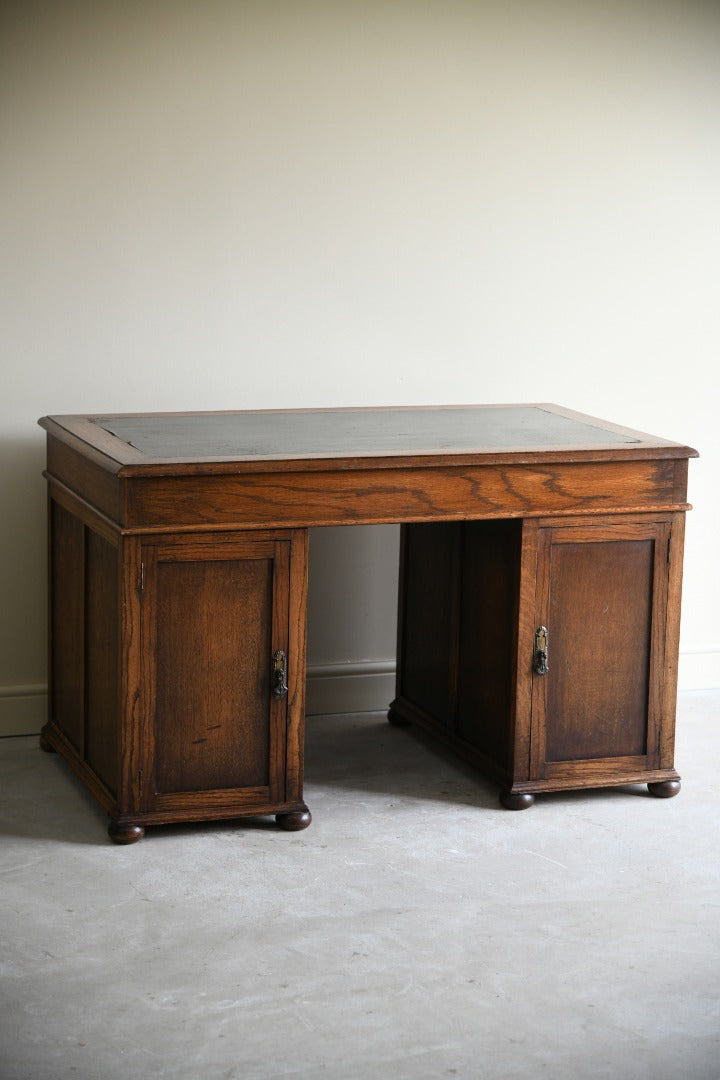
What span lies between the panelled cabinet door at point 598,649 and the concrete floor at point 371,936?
14cm

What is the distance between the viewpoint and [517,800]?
11.6 feet

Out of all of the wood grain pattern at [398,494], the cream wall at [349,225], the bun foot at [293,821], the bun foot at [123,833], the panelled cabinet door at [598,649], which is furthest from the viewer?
the cream wall at [349,225]

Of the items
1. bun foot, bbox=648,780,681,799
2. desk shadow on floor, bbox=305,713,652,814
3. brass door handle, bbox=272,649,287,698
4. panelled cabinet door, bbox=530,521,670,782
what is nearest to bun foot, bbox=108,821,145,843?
brass door handle, bbox=272,649,287,698

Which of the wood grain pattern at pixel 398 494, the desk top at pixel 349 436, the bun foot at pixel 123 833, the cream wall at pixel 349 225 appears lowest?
the bun foot at pixel 123 833

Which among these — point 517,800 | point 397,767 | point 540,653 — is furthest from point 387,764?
point 540,653

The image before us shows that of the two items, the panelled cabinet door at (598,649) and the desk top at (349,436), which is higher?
the desk top at (349,436)

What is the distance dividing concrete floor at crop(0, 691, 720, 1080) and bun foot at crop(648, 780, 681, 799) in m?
0.02

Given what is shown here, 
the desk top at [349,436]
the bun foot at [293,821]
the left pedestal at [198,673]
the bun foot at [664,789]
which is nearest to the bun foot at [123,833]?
the left pedestal at [198,673]

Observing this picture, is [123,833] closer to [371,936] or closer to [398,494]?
[371,936]

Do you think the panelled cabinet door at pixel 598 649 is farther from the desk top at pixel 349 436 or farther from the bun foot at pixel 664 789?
the desk top at pixel 349 436

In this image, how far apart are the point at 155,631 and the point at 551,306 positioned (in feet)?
5.52

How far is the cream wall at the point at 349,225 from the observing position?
3.83m

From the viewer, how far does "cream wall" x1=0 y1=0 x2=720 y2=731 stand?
3.83 metres

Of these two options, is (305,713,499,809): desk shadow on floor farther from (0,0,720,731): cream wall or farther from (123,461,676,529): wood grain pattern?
(123,461,676,529): wood grain pattern
